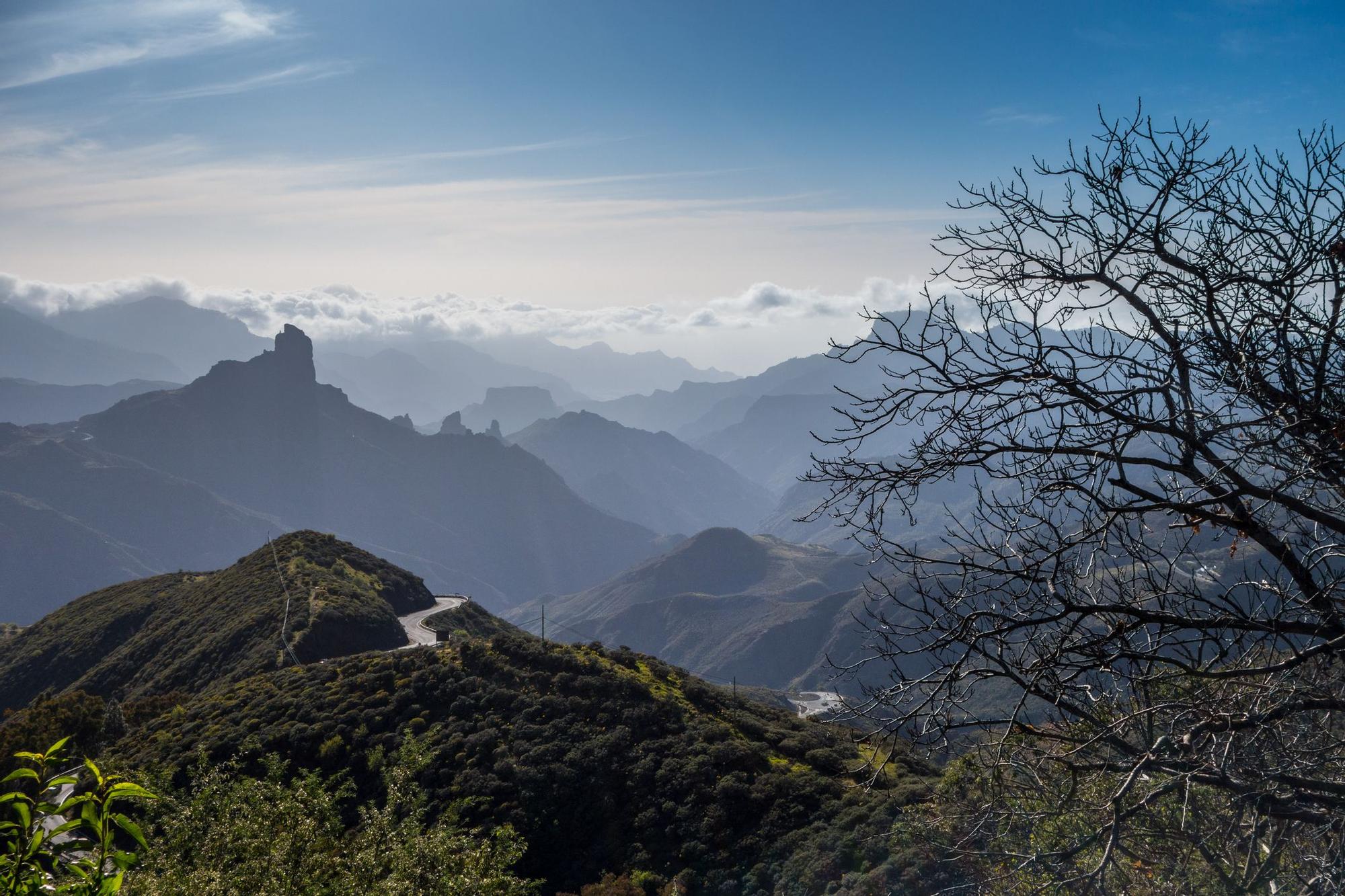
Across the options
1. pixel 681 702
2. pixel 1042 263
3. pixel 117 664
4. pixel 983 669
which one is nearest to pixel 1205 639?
pixel 983 669

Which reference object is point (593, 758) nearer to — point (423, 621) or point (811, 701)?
point (423, 621)

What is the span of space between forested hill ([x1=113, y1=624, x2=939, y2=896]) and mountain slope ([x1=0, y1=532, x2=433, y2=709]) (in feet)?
46.6

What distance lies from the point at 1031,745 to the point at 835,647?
200 m

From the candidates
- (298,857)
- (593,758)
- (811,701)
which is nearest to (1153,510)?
(298,857)

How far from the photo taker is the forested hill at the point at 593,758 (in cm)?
2014

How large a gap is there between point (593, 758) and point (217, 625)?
4436 cm

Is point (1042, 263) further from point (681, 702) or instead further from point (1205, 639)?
point (681, 702)

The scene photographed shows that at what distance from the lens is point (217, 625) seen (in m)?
57.2

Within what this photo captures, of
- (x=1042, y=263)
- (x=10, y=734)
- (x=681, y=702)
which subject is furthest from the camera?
(x=10, y=734)

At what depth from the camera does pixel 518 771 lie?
2498 centimetres

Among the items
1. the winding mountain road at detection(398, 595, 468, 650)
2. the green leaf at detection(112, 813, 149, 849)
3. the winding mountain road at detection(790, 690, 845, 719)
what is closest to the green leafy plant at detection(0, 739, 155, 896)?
the green leaf at detection(112, 813, 149, 849)

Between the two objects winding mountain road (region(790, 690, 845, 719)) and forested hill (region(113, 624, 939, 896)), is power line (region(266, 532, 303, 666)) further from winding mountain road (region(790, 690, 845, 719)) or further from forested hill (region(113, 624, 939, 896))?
winding mountain road (region(790, 690, 845, 719))

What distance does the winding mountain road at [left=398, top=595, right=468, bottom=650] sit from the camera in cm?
5862

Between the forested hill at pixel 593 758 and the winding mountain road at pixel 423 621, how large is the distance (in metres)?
16.5
